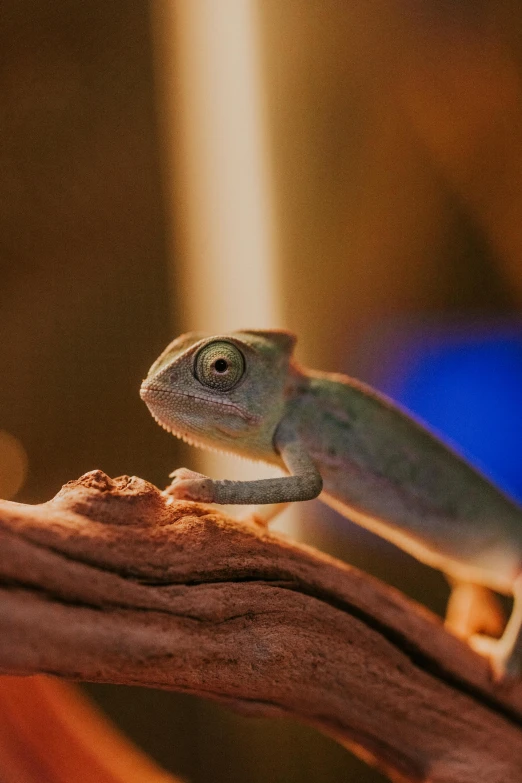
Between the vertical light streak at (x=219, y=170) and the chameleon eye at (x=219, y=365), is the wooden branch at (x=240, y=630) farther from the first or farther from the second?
the vertical light streak at (x=219, y=170)

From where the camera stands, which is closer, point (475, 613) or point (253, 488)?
point (253, 488)

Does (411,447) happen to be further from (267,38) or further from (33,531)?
(267,38)

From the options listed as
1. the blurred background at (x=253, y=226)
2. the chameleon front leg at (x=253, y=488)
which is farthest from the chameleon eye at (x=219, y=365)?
the blurred background at (x=253, y=226)

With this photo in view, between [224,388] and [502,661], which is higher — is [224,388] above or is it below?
above

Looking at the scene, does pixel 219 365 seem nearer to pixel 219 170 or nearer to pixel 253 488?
pixel 253 488

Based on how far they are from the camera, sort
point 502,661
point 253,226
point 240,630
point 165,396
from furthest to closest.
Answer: point 253,226
point 502,661
point 165,396
point 240,630

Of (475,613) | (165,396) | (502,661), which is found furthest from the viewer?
(475,613)

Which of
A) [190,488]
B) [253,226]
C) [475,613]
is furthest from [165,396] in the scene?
[475,613]

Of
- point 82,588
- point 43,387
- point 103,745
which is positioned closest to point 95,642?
point 82,588

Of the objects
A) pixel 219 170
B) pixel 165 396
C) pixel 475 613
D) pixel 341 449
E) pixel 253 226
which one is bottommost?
pixel 475 613

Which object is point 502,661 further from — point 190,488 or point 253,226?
point 253,226
